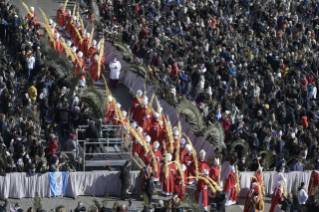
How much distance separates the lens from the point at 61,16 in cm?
3002

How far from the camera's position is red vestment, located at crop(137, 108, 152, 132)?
21.8 metres

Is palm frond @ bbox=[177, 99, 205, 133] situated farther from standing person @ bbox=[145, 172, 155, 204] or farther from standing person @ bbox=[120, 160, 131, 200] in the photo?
standing person @ bbox=[120, 160, 131, 200]

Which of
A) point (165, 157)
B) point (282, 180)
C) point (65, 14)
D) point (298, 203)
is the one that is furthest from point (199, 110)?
point (65, 14)

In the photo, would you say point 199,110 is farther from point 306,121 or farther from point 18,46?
point 18,46

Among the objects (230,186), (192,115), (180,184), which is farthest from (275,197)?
(192,115)

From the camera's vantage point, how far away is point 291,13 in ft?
116

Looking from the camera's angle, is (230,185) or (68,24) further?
(68,24)

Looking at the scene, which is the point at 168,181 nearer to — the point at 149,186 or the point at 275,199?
the point at 149,186

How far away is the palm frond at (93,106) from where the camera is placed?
21.7 m

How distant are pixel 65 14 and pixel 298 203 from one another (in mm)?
16659

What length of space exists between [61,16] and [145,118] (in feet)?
33.2

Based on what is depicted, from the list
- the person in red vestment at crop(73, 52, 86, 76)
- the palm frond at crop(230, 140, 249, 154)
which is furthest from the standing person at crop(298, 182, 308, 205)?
the person in red vestment at crop(73, 52, 86, 76)

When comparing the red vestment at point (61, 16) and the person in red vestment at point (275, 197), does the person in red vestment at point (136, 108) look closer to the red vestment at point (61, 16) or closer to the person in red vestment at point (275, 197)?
the person in red vestment at point (275, 197)

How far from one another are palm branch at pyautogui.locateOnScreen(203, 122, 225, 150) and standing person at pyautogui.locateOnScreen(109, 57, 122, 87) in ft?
18.5
